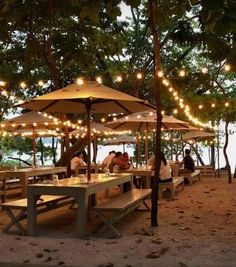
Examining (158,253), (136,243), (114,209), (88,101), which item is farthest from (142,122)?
(158,253)

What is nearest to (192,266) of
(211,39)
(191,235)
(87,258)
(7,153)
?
(87,258)

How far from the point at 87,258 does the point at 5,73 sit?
41.3 ft

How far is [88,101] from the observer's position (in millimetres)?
7906

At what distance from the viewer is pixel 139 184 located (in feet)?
46.9

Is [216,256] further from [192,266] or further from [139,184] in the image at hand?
[139,184]

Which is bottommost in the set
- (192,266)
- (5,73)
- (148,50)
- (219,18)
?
(192,266)

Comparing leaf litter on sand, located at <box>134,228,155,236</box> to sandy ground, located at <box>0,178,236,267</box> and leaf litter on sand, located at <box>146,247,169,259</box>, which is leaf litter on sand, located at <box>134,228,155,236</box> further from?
leaf litter on sand, located at <box>146,247,169,259</box>

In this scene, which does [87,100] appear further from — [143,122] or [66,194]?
[143,122]

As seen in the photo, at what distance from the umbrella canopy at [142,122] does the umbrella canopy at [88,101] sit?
3092 millimetres

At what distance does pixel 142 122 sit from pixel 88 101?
207 inches

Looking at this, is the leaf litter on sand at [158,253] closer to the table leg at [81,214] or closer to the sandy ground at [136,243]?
the sandy ground at [136,243]

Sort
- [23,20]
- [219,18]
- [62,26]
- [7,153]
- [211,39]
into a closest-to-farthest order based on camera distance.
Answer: [219,18] < [211,39] < [23,20] < [62,26] < [7,153]

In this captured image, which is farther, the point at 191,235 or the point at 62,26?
the point at 62,26

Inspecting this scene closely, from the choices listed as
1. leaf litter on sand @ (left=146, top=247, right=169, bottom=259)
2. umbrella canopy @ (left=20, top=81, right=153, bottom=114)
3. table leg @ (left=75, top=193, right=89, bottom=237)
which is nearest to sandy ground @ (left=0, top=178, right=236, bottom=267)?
leaf litter on sand @ (left=146, top=247, right=169, bottom=259)
